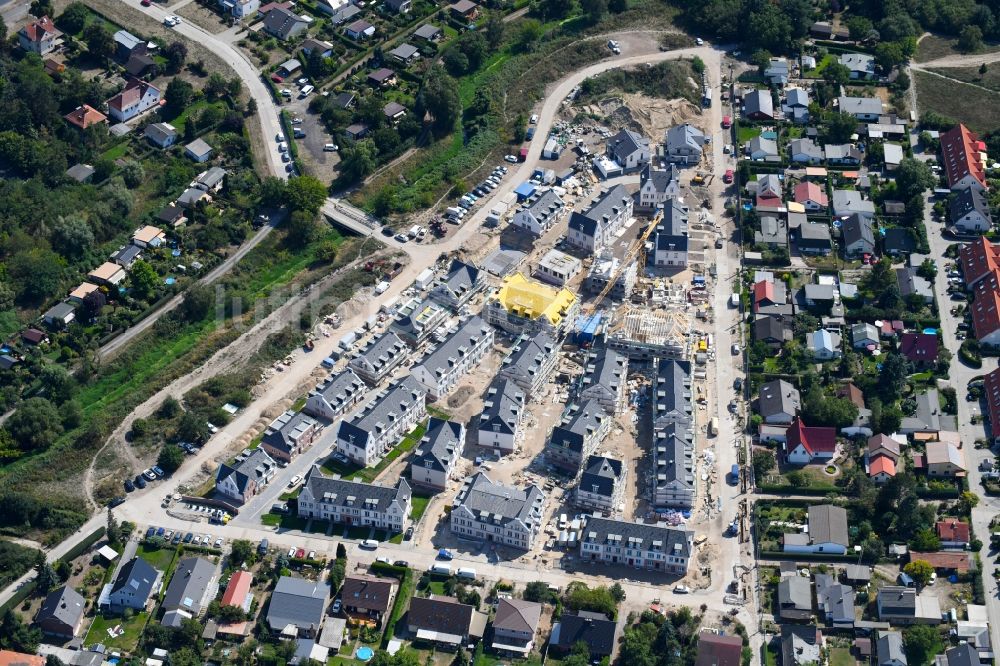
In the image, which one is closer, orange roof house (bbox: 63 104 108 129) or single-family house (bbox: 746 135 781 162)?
single-family house (bbox: 746 135 781 162)

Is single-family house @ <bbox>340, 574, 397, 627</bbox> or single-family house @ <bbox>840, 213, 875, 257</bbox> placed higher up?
single-family house @ <bbox>840, 213, 875, 257</bbox>

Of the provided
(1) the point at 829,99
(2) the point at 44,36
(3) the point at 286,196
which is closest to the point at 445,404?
(3) the point at 286,196

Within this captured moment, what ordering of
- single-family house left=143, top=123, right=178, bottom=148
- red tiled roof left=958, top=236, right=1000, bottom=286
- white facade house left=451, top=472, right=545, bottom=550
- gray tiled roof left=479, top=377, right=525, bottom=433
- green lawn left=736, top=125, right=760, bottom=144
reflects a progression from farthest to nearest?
1. green lawn left=736, top=125, right=760, bottom=144
2. single-family house left=143, top=123, right=178, bottom=148
3. red tiled roof left=958, top=236, right=1000, bottom=286
4. gray tiled roof left=479, top=377, right=525, bottom=433
5. white facade house left=451, top=472, right=545, bottom=550

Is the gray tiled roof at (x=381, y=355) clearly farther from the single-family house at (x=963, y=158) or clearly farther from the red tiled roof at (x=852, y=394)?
the single-family house at (x=963, y=158)

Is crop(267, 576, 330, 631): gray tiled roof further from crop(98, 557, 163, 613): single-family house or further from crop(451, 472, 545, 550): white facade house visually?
crop(451, 472, 545, 550): white facade house

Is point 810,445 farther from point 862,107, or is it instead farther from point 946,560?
point 862,107

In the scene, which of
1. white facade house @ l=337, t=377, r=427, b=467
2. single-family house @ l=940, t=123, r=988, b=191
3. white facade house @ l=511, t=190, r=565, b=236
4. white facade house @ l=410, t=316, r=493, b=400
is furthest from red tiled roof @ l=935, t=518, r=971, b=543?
white facade house @ l=511, t=190, r=565, b=236

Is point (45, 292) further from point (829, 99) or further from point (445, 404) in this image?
point (829, 99)

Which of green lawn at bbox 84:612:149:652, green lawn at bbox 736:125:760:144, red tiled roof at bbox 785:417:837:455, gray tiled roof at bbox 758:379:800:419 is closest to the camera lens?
green lawn at bbox 84:612:149:652
